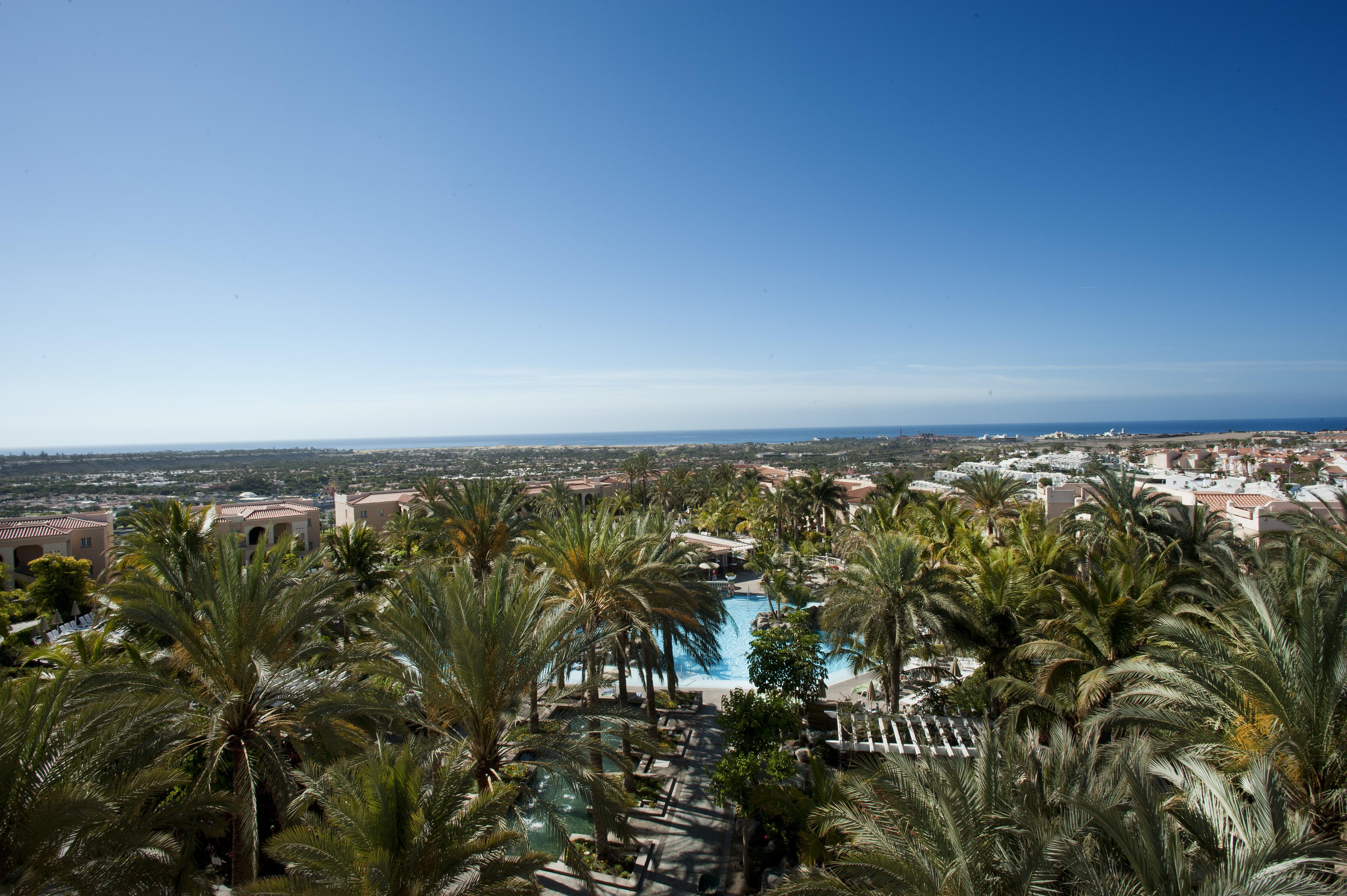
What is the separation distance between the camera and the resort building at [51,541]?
25.0m

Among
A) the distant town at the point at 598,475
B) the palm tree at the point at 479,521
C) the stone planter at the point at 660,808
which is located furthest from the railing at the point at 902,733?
the distant town at the point at 598,475

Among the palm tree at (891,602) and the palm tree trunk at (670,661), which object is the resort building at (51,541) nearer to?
the palm tree trunk at (670,661)

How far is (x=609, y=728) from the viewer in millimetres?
8797

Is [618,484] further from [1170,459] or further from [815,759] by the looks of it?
[1170,459]

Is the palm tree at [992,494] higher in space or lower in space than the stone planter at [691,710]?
higher

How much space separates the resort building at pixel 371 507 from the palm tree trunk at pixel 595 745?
86.4ft

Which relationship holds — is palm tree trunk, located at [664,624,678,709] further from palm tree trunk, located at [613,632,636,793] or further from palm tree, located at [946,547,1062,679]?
palm tree, located at [946,547,1062,679]

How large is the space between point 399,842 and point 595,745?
9.09 ft

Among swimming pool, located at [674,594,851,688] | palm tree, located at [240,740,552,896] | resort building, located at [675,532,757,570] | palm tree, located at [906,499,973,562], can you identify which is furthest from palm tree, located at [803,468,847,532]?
palm tree, located at [240,740,552,896]

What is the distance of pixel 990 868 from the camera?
18.6ft

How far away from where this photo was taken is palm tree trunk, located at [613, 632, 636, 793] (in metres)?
9.37

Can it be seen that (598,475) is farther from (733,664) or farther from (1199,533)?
(1199,533)

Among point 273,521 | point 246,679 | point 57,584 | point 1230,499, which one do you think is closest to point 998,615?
point 246,679

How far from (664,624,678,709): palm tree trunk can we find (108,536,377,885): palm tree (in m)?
6.88
